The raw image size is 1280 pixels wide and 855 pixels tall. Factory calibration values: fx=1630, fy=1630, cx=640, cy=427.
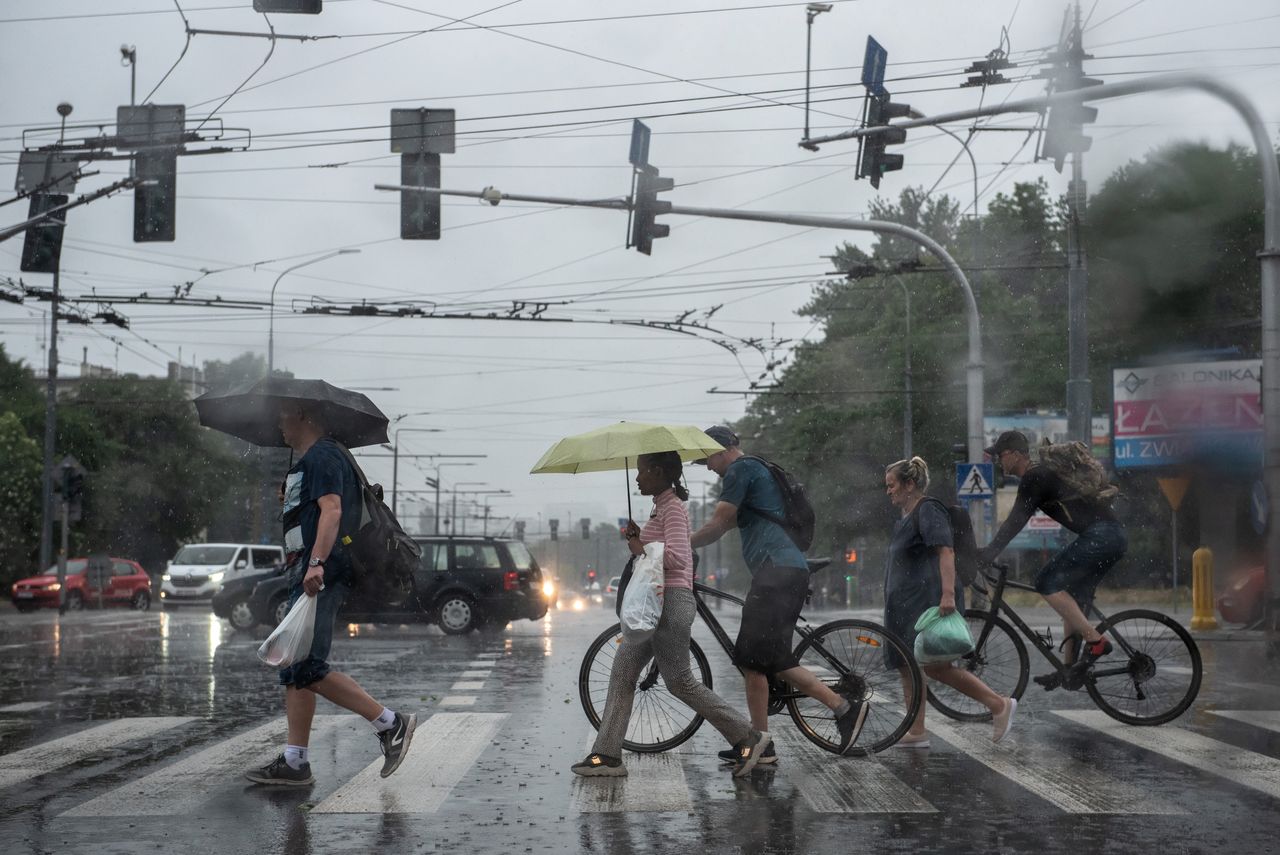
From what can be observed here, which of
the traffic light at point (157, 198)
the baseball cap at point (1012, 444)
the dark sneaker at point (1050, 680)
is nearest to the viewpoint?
the dark sneaker at point (1050, 680)

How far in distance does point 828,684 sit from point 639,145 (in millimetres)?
10963

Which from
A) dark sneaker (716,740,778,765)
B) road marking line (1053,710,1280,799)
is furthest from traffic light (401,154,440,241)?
→ dark sneaker (716,740,778,765)

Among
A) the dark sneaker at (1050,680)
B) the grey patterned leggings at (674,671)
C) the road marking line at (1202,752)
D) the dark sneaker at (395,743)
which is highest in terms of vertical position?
the grey patterned leggings at (674,671)

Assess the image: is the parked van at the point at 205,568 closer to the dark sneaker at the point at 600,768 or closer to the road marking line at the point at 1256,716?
the road marking line at the point at 1256,716

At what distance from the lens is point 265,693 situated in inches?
515

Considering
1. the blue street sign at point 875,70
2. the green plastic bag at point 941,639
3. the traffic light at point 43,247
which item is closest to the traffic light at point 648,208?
the blue street sign at point 875,70

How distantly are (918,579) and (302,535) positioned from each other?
11.6ft

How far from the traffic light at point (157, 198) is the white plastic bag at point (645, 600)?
10.7 metres

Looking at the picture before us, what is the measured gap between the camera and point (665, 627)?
8.07 metres

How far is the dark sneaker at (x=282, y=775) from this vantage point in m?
7.64

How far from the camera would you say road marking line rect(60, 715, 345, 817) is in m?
6.95

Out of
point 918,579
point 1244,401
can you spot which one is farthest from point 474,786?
point 1244,401

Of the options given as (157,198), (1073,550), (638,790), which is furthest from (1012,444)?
(157,198)

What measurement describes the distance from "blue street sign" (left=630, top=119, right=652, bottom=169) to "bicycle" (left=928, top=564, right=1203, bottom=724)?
9.61 meters
